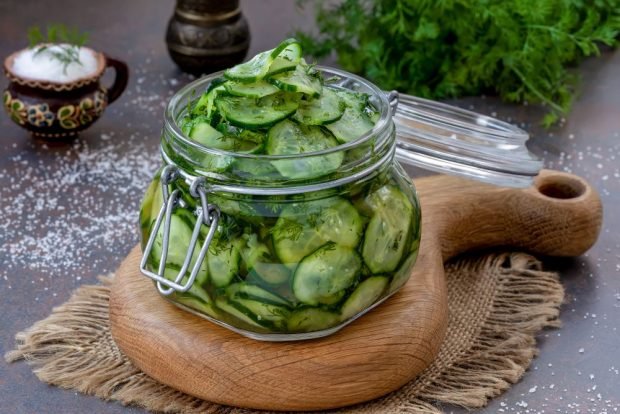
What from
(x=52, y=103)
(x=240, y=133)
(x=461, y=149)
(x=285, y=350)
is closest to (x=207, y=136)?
(x=240, y=133)

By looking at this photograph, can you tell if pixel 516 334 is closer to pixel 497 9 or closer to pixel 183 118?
pixel 183 118

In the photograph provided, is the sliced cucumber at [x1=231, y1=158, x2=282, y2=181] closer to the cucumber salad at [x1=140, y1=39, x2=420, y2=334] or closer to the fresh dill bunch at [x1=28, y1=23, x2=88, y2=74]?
the cucumber salad at [x1=140, y1=39, x2=420, y2=334]

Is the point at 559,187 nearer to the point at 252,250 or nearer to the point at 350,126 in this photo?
the point at 350,126

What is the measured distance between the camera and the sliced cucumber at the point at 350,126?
1096mm

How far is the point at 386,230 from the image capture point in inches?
43.4

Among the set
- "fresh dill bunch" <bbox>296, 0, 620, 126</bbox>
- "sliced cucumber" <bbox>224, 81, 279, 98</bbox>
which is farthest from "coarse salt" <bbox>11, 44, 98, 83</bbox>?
"sliced cucumber" <bbox>224, 81, 279, 98</bbox>

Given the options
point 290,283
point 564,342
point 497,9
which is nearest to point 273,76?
point 290,283

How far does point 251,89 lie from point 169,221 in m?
0.17

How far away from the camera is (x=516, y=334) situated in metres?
1.27

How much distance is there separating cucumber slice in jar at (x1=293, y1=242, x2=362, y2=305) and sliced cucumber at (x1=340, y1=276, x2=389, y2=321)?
3 cm

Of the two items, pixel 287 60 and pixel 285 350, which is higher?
pixel 287 60

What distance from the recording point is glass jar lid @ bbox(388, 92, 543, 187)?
132cm

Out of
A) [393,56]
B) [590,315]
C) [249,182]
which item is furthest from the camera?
[393,56]

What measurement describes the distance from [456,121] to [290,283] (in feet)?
1.57
